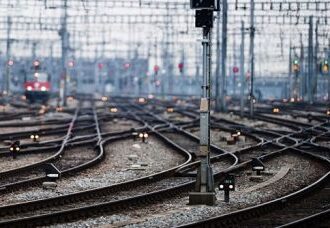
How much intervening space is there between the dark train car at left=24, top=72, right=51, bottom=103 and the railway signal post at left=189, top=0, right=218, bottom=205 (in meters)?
52.4

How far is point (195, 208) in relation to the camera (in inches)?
513

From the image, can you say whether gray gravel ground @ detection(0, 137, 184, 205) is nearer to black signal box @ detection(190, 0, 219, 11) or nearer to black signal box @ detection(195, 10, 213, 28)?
black signal box @ detection(195, 10, 213, 28)

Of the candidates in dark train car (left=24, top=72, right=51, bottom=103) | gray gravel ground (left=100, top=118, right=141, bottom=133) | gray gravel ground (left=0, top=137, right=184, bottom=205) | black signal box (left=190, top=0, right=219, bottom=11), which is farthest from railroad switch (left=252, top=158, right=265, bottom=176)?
dark train car (left=24, top=72, right=51, bottom=103)

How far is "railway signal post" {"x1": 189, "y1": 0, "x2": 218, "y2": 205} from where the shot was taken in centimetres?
1342

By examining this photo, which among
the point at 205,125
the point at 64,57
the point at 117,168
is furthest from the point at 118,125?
the point at 205,125

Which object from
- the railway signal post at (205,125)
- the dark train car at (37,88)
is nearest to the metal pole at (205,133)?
the railway signal post at (205,125)

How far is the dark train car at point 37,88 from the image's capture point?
65062mm

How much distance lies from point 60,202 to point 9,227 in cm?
273

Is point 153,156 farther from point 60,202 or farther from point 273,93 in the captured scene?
point 273,93

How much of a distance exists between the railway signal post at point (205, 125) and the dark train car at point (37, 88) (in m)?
52.4

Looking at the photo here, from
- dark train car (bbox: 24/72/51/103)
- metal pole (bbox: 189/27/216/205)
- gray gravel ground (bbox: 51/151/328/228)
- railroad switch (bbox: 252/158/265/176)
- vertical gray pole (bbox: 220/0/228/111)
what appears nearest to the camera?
gray gravel ground (bbox: 51/151/328/228)

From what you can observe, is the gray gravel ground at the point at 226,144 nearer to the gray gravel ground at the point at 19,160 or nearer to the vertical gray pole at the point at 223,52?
the gray gravel ground at the point at 19,160

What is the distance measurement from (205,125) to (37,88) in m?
52.8

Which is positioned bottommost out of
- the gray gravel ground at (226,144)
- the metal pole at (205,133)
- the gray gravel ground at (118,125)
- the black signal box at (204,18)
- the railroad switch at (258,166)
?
the gray gravel ground at (118,125)
